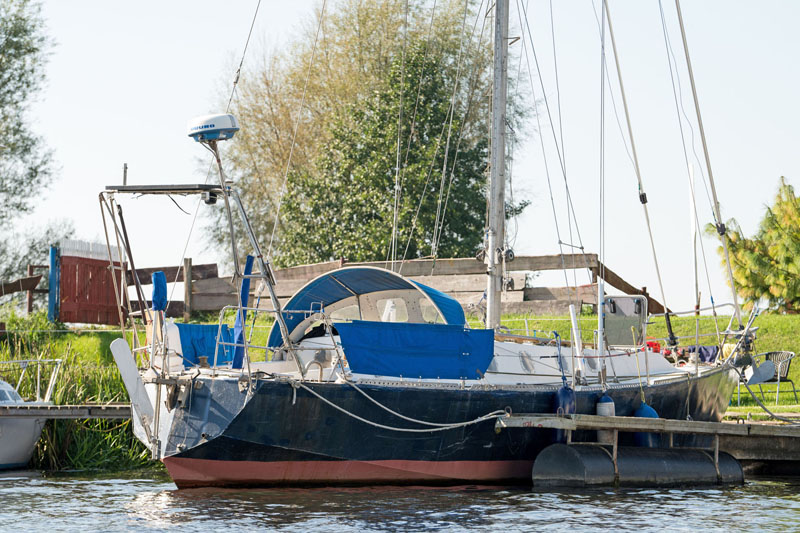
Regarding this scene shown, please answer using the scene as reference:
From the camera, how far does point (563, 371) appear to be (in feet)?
55.9

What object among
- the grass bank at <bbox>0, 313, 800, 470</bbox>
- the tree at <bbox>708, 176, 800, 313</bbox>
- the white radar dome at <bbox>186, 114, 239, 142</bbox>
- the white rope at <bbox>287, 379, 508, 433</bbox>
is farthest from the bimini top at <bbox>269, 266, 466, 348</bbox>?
the tree at <bbox>708, 176, 800, 313</bbox>

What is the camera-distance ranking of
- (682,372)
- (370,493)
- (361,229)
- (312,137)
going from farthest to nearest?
(312,137)
(361,229)
(682,372)
(370,493)

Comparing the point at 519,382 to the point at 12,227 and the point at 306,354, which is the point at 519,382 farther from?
the point at 12,227

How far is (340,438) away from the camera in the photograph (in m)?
15.4

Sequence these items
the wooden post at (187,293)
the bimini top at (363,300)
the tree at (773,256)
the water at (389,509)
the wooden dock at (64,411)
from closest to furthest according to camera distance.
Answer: the water at (389,509), the bimini top at (363,300), the wooden dock at (64,411), the wooden post at (187,293), the tree at (773,256)

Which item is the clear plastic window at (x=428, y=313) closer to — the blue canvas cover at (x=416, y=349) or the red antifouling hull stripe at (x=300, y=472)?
the blue canvas cover at (x=416, y=349)

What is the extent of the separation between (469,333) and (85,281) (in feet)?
51.9

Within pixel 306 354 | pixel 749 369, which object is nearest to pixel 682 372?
pixel 749 369

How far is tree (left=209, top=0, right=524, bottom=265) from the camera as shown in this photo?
34625 mm

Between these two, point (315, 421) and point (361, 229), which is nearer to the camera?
point (315, 421)

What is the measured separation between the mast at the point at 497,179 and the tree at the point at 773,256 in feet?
51.1

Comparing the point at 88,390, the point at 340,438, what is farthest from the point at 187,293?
the point at 340,438

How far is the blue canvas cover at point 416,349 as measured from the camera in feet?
51.4

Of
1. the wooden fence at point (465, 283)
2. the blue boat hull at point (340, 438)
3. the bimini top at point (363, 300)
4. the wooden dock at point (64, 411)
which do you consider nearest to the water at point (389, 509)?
the blue boat hull at point (340, 438)
